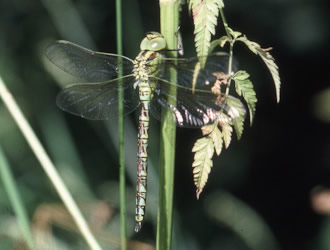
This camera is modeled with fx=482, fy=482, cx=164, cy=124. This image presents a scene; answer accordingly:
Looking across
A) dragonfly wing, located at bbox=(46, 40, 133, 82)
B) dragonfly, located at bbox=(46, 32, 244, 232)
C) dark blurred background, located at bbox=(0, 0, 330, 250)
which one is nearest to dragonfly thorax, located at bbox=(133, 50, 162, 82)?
dragonfly, located at bbox=(46, 32, 244, 232)

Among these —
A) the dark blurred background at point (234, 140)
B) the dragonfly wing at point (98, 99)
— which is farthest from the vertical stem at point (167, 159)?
the dark blurred background at point (234, 140)

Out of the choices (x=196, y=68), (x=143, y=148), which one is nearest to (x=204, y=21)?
(x=196, y=68)

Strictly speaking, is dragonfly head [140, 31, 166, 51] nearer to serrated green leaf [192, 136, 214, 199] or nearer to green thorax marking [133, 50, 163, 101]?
green thorax marking [133, 50, 163, 101]

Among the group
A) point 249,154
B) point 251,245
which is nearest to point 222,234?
point 251,245

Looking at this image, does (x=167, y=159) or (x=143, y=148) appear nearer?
(x=167, y=159)

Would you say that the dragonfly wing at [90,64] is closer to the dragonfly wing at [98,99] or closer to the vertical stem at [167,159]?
the dragonfly wing at [98,99]

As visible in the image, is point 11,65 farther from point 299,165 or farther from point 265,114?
point 299,165

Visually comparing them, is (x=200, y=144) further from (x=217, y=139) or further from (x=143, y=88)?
(x=143, y=88)
